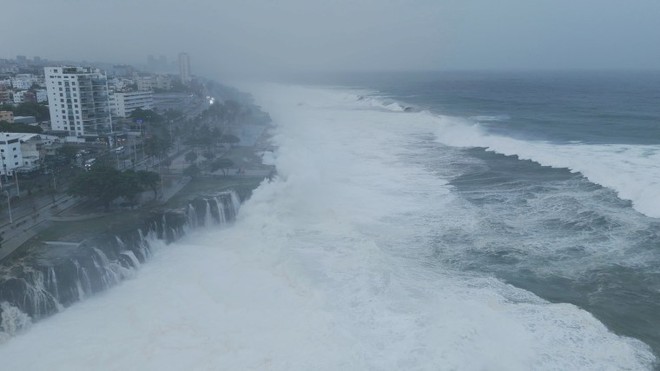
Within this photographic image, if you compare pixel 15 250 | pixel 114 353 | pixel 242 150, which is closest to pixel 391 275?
pixel 114 353

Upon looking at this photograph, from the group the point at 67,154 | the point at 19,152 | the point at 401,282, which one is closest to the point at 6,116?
the point at 19,152

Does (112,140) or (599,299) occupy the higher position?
(112,140)

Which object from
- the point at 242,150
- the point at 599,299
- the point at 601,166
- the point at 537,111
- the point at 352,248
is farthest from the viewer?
the point at 537,111

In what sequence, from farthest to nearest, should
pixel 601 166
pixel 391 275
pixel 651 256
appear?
pixel 601 166 → pixel 651 256 → pixel 391 275

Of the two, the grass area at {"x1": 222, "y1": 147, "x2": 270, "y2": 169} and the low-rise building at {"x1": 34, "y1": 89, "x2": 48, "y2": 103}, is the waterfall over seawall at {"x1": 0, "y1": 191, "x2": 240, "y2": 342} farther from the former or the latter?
the low-rise building at {"x1": 34, "y1": 89, "x2": 48, "y2": 103}

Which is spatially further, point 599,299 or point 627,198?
point 627,198

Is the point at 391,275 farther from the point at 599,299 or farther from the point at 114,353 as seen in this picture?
the point at 114,353

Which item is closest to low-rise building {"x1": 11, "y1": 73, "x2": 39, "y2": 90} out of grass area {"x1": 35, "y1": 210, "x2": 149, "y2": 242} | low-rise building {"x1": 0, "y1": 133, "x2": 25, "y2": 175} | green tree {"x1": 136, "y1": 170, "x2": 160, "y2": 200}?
low-rise building {"x1": 0, "y1": 133, "x2": 25, "y2": 175}
